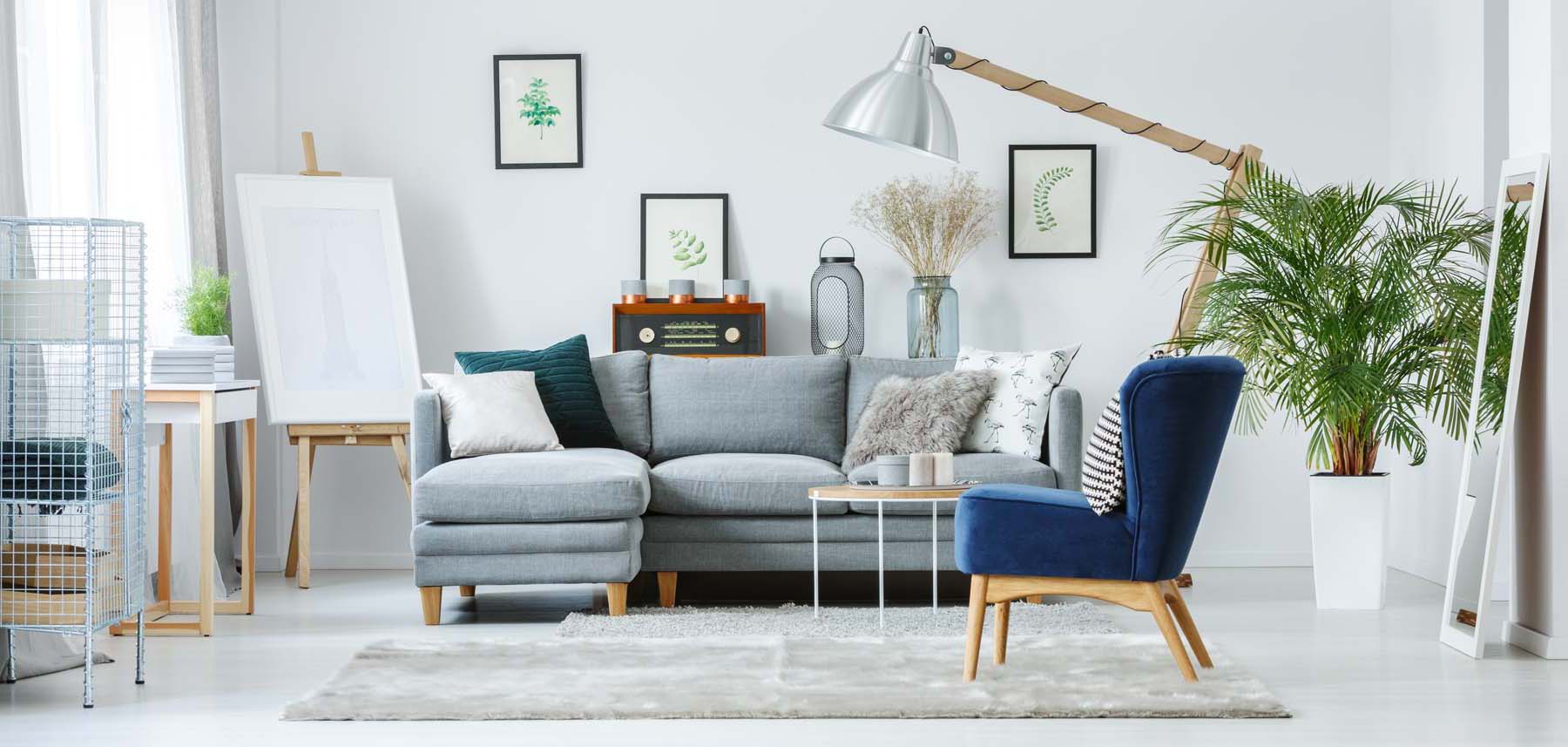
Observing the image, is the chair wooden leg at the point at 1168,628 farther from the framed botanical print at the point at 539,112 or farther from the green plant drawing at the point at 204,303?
the framed botanical print at the point at 539,112

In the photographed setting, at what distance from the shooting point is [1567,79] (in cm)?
368

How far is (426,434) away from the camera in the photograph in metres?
4.63

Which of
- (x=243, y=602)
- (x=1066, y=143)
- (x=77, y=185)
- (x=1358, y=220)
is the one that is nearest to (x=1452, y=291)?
(x=1358, y=220)

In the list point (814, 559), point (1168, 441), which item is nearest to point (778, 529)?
point (814, 559)

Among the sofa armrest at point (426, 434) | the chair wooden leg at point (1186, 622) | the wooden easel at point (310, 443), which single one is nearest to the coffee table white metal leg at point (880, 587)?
the chair wooden leg at point (1186, 622)

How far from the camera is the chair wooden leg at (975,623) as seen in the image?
3266mm

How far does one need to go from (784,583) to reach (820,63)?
7.32 ft

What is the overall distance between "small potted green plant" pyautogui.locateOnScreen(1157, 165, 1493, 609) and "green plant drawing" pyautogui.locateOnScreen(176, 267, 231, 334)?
3342 millimetres

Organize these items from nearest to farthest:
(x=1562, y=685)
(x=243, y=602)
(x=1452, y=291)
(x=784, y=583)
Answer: (x=1562, y=685) < (x=1452, y=291) < (x=243, y=602) < (x=784, y=583)

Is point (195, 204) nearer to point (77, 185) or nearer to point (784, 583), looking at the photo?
point (77, 185)

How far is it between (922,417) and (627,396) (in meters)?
1.19

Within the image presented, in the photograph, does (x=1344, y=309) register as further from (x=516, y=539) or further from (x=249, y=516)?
(x=249, y=516)

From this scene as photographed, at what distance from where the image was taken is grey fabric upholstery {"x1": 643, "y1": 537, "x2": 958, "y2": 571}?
456 cm

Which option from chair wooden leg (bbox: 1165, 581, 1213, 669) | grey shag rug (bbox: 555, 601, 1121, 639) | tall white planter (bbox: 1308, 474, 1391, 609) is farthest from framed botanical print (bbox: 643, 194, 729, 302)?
chair wooden leg (bbox: 1165, 581, 1213, 669)
